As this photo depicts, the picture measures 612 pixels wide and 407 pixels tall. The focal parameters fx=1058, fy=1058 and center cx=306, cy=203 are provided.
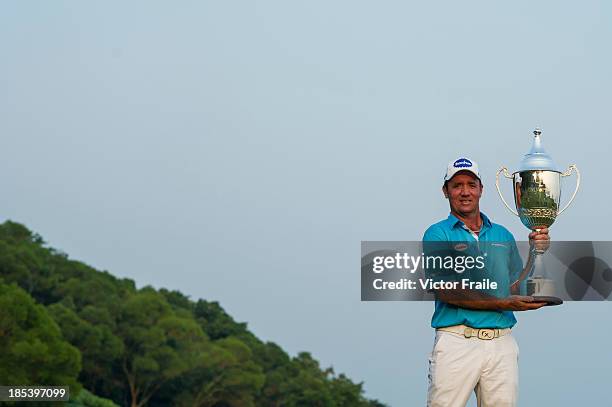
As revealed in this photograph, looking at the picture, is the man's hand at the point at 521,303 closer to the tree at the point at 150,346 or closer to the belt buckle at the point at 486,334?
the belt buckle at the point at 486,334

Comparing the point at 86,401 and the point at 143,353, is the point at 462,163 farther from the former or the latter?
the point at 143,353

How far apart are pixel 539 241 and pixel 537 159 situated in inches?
25.4

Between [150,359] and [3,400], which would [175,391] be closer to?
[150,359]

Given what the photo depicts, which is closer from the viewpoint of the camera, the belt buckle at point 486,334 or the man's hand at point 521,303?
the man's hand at point 521,303

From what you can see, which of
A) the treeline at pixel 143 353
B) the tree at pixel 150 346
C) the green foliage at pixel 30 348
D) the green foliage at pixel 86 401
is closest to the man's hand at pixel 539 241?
the green foliage at pixel 30 348

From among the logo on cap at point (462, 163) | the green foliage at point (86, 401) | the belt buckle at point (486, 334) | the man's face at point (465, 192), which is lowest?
the belt buckle at point (486, 334)

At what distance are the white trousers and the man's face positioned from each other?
0.77m

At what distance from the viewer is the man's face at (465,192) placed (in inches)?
241

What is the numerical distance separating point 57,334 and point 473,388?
29816mm

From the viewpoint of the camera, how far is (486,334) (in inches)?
235

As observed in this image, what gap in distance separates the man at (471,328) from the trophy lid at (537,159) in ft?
2.49

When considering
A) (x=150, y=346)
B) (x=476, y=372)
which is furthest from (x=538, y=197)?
(x=150, y=346)

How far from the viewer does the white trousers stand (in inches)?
233

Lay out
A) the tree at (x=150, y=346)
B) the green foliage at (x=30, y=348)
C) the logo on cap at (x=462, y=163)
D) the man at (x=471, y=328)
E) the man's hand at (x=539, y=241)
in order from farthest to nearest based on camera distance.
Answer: the tree at (x=150, y=346) → the green foliage at (x=30, y=348) → the man's hand at (x=539, y=241) → the logo on cap at (x=462, y=163) → the man at (x=471, y=328)
